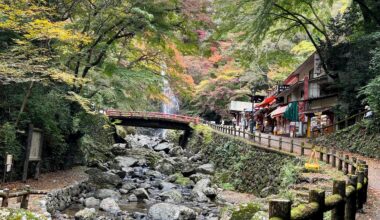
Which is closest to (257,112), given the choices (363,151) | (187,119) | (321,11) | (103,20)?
(187,119)

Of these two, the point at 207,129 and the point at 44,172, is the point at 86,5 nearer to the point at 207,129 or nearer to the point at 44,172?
the point at 44,172

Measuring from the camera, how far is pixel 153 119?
127ft

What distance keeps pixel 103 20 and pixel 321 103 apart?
1812cm

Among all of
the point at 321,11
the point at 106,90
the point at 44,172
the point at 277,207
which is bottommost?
the point at 44,172

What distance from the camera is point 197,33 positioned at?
18.7 m

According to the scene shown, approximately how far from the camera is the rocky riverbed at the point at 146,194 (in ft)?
44.7

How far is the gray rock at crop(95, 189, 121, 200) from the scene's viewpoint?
16.4m

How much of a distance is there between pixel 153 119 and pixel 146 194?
21.6 meters

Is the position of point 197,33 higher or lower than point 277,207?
higher

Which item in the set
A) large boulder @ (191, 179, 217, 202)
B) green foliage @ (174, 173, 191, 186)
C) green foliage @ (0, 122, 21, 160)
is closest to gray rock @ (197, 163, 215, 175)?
green foliage @ (174, 173, 191, 186)

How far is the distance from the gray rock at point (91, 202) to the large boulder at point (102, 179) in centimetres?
346

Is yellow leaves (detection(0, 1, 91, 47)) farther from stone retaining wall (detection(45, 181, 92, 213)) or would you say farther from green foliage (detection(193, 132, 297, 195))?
green foliage (detection(193, 132, 297, 195))

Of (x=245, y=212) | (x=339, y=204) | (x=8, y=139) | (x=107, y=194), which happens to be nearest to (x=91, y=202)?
(x=107, y=194)

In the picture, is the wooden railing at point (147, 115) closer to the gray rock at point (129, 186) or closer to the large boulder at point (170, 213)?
the gray rock at point (129, 186)
